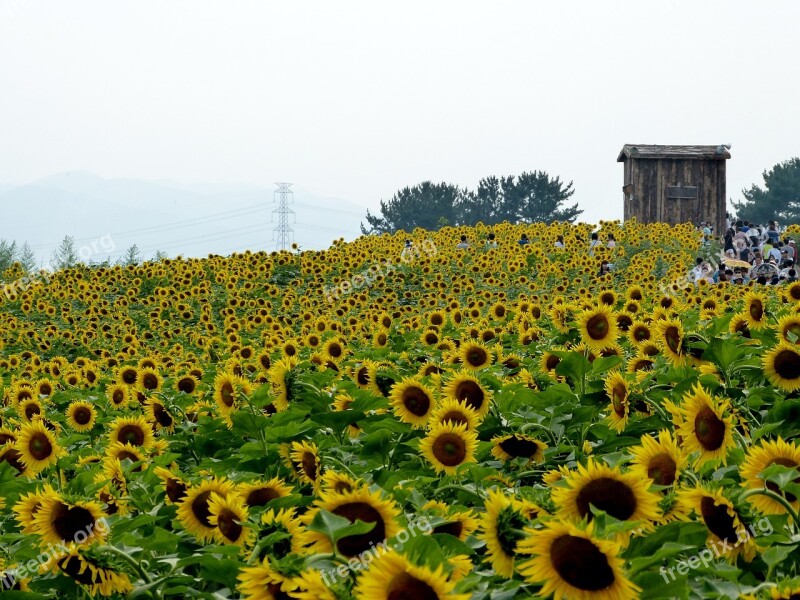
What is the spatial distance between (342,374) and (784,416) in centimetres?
349

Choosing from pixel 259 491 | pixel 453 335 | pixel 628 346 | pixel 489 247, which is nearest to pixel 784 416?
pixel 259 491

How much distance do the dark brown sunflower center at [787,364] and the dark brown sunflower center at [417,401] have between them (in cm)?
168

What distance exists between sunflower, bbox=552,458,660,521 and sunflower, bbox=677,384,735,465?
874mm

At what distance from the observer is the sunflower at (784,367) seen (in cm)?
438

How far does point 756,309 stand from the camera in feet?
18.0

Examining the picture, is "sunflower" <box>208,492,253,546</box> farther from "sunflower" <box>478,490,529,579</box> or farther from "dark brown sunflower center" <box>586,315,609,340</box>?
"dark brown sunflower center" <box>586,315,609,340</box>

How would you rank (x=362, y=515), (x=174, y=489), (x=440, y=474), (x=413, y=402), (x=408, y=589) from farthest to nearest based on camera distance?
(x=413, y=402) < (x=440, y=474) < (x=174, y=489) < (x=362, y=515) < (x=408, y=589)

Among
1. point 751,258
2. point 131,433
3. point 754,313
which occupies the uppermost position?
point 754,313

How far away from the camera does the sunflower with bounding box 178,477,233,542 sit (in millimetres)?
3141

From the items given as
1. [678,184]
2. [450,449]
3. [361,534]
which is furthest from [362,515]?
[678,184]

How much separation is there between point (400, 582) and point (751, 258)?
92.8 feet

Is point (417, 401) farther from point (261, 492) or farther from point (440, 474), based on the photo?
point (261, 492)

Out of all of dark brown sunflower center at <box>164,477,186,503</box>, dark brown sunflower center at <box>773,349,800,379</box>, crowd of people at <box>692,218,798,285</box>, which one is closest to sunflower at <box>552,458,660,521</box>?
dark brown sunflower center at <box>164,477,186,503</box>

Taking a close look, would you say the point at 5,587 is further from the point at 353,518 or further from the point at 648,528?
the point at 648,528
